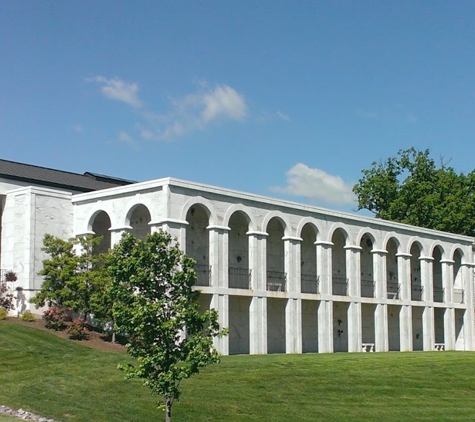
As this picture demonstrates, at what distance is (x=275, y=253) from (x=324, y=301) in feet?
12.0

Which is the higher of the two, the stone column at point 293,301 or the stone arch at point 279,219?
the stone arch at point 279,219

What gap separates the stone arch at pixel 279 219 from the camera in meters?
40.2

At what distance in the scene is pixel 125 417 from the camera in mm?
21953

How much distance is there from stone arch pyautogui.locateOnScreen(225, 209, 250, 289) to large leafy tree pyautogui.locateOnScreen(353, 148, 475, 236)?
27.5 meters

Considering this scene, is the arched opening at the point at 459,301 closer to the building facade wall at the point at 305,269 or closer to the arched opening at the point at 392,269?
the building facade wall at the point at 305,269

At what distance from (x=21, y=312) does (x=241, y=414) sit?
673 inches

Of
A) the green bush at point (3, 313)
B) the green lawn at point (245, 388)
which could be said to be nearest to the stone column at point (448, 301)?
the green lawn at point (245, 388)

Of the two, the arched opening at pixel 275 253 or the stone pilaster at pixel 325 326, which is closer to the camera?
the stone pilaster at pixel 325 326

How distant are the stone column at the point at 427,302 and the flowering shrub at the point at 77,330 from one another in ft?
77.9

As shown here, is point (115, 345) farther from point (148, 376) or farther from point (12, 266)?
point (148, 376)

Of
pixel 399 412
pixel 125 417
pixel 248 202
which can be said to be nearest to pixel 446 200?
pixel 248 202

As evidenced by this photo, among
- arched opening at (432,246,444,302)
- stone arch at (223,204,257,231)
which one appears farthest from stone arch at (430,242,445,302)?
stone arch at (223,204,257,231)

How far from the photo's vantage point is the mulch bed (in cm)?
3381

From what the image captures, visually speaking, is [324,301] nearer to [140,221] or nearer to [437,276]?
[140,221]
